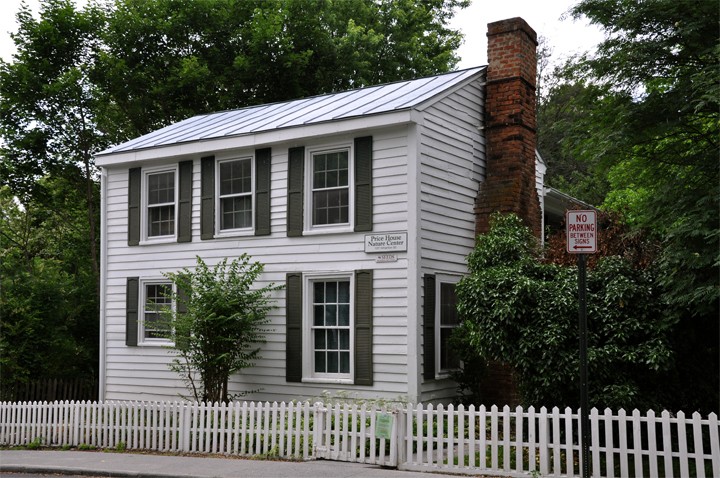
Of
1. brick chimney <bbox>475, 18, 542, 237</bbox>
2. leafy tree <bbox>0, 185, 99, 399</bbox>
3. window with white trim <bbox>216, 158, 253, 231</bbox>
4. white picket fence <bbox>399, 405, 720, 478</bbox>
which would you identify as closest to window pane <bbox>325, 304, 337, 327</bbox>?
window with white trim <bbox>216, 158, 253, 231</bbox>

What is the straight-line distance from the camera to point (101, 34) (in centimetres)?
2677

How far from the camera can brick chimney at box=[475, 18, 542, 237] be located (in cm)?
1520

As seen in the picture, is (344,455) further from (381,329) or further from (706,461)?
(706,461)

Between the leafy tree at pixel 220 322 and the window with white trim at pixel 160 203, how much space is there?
184cm

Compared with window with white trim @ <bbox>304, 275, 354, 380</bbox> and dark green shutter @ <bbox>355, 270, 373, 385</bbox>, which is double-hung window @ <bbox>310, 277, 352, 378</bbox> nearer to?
window with white trim @ <bbox>304, 275, 354, 380</bbox>

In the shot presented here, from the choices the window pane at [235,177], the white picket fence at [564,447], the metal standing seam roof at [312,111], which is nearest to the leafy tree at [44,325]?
the metal standing seam roof at [312,111]

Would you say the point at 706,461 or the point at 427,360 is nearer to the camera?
the point at 706,461

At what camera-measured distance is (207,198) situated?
15961mm

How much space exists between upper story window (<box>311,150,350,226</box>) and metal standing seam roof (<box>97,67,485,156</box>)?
2.52 feet

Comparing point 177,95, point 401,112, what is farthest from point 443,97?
point 177,95

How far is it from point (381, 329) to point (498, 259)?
2689 millimetres

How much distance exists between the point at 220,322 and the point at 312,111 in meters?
4.89

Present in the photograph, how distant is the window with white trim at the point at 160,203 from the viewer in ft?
54.5

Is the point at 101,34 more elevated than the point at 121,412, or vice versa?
the point at 101,34
